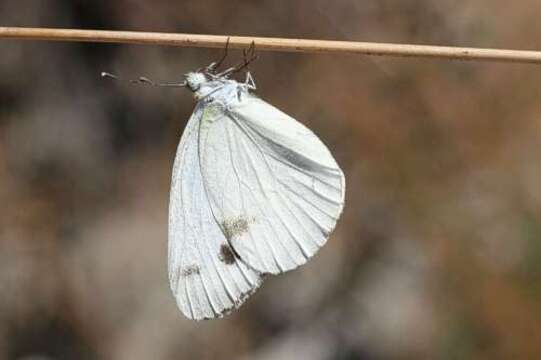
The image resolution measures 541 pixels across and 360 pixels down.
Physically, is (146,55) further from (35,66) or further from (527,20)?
(527,20)

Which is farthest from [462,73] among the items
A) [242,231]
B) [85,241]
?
[242,231]

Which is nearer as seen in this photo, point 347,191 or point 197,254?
point 197,254

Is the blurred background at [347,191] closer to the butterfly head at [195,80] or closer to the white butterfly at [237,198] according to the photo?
the white butterfly at [237,198]

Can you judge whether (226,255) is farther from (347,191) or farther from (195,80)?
(347,191)

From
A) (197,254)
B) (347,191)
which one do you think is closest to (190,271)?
(197,254)

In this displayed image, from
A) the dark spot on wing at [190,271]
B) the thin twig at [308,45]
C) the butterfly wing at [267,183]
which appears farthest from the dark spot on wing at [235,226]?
the thin twig at [308,45]

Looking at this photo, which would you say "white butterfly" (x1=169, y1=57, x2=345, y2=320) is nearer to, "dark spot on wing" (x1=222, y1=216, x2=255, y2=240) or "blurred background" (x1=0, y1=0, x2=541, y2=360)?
"dark spot on wing" (x1=222, y1=216, x2=255, y2=240)

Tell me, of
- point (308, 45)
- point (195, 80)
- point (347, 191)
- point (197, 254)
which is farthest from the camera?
point (347, 191)
